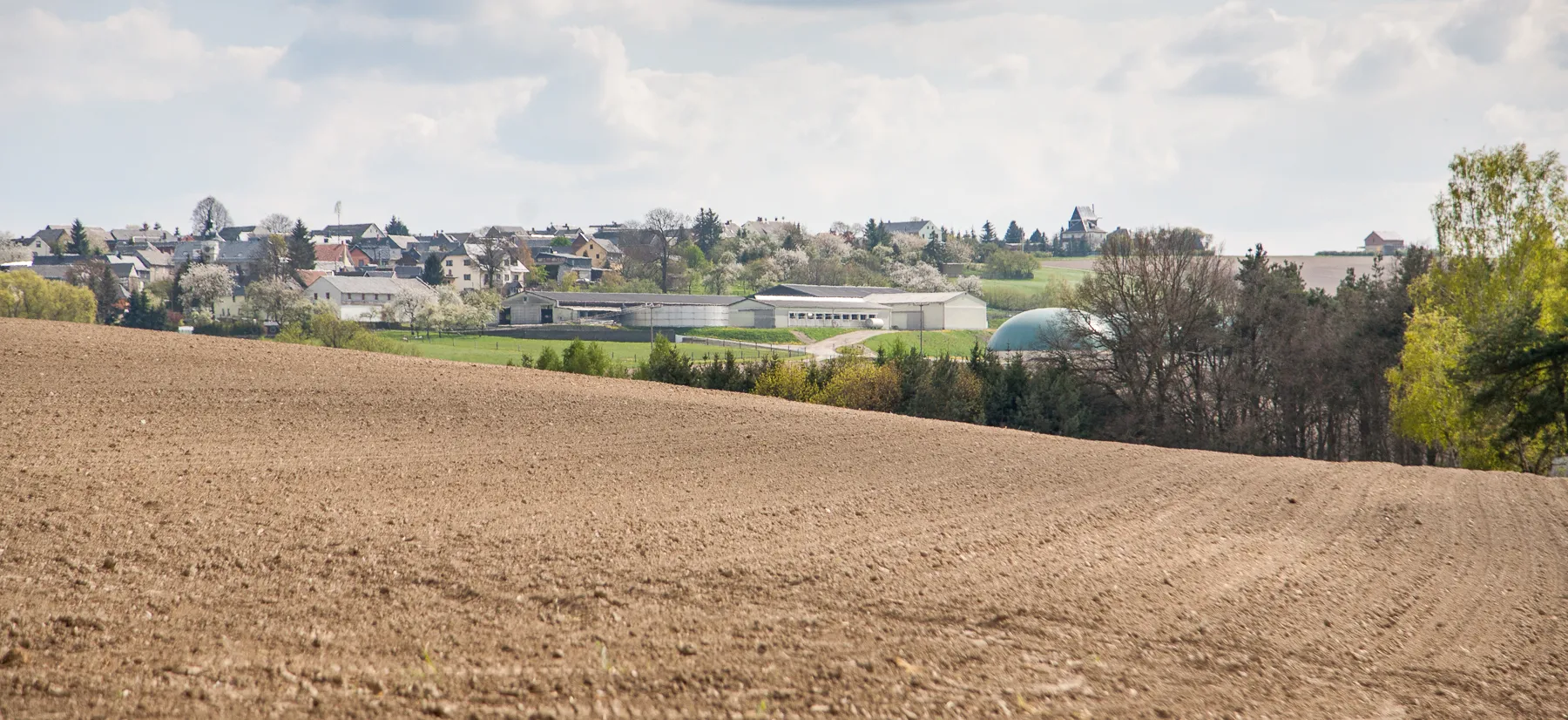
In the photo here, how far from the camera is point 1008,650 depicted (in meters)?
7.53

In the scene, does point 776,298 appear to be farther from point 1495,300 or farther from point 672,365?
point 1495,300

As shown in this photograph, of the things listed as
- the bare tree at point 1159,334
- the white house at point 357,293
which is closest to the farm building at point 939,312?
the white house at point 357,293

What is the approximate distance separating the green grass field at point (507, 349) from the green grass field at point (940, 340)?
11.1 meters

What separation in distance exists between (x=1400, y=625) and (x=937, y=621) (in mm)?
4415

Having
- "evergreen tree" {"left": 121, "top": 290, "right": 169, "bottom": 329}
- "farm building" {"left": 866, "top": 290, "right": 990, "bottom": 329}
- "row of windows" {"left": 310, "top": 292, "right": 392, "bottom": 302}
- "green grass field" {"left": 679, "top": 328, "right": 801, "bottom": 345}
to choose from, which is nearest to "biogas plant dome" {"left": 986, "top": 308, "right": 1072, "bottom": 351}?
"green grass field" {"left": 679, "top": 328, "right": 801, "bottom": 345}

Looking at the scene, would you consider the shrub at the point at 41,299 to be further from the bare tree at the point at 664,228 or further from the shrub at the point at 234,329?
the bare tree at the point at 664,228

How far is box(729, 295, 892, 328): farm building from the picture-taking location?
91.2 meters

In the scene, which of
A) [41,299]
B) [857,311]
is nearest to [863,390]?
[41,299]

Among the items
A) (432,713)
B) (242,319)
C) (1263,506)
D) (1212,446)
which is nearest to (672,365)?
(1212,446)

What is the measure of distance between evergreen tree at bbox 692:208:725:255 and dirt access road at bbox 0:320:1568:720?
448ft

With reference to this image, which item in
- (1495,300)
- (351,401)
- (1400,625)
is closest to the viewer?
(1400,625)

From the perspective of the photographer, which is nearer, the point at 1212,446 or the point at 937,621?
the point at 937,621

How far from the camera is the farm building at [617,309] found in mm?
89312

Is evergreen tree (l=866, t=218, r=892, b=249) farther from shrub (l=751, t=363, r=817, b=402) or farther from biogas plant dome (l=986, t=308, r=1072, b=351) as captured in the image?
shrub (l=751, t=363, r=817, b=402)
